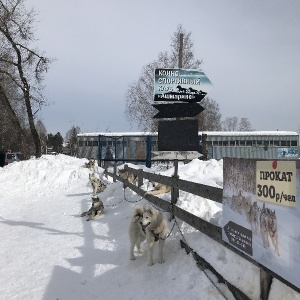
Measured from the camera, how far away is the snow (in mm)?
4180

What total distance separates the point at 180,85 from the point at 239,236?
12.4 feet

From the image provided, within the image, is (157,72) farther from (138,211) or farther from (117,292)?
(117,292)

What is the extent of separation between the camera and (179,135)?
6.66 m

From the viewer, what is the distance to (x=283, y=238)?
112 inches

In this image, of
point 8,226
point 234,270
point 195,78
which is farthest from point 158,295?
point 8,226

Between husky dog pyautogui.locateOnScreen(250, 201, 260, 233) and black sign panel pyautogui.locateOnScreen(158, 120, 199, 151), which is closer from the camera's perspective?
husky dog pyautogui.locateOnScreen(250, 201, 260, 233)

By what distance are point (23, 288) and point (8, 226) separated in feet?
15.7

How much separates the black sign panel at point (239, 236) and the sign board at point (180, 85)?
11.0 ft

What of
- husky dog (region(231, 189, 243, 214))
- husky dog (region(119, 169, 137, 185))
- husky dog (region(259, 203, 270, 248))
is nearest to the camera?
husky dog (region(259, 203, 270, 248))

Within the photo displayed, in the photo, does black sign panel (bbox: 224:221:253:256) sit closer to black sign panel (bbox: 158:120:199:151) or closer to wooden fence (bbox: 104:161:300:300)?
wooden fence (bbox: 104:161:300:300)

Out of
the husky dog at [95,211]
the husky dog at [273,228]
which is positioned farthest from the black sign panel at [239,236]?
the husky dog at [95,211]

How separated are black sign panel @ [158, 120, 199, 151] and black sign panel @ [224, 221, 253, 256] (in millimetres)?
2803

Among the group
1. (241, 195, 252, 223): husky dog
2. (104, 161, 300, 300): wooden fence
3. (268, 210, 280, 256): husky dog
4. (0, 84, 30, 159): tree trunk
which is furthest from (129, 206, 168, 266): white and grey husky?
(0, 84, 30, 159): tree trunk

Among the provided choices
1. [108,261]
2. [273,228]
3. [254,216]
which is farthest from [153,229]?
[273,228]
